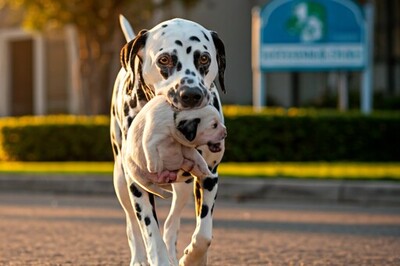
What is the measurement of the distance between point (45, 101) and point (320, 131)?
1417cm

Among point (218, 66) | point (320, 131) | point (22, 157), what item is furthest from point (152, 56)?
point (22, 157)

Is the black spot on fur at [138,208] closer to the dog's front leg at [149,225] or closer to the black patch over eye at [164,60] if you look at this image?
the dog's front leg at [149,225]

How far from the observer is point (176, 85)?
5.11 meters

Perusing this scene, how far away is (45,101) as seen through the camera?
2984cm

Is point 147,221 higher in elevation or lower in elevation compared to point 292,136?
higher

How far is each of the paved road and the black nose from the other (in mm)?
2058

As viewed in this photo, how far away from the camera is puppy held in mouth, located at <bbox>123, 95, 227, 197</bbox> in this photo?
4.88m

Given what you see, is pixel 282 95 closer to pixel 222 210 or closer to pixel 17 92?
pixel 17 92

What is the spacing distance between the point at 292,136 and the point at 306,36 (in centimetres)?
261

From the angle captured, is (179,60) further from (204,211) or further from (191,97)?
(204,211)

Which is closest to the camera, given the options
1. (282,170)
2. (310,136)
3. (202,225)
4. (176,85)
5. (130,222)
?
(176,85)

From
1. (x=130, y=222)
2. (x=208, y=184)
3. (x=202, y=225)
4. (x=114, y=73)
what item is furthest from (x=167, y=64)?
(x=114, y=73)

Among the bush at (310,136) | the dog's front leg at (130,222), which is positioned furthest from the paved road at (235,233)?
the bush at (310,136)

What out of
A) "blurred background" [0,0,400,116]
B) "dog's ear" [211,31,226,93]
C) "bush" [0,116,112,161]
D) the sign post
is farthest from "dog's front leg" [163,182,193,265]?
"blurred background" [0,0,400,116]
